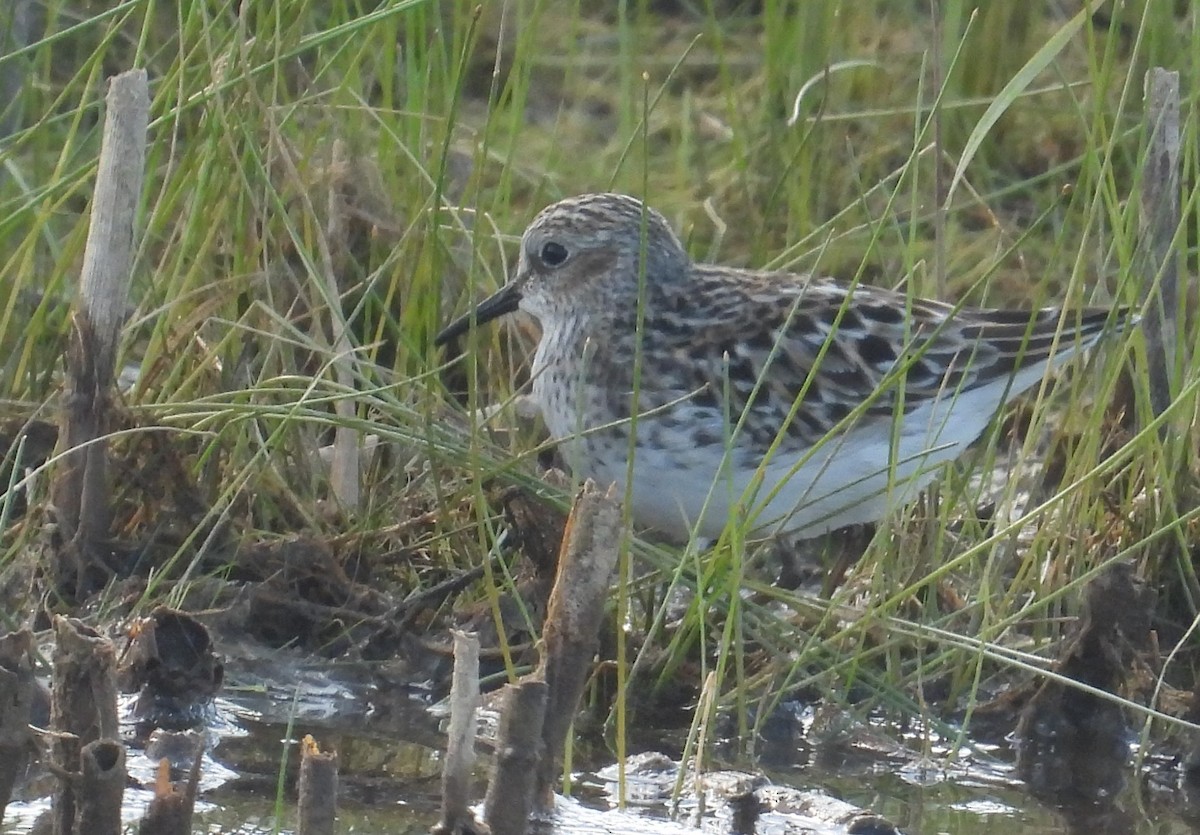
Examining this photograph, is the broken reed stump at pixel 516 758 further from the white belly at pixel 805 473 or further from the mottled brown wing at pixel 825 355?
the mottled brown wing at pixel 825 355

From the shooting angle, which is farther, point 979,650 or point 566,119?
point 566,119

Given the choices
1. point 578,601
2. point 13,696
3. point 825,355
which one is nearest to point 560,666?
point 578,601

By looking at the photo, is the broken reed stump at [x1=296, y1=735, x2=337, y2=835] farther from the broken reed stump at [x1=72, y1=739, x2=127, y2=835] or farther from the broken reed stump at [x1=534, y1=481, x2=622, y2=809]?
the broken reed stump at [x1=534, y1=481, x2=622, y2=809]

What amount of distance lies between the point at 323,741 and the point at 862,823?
1.11 metres

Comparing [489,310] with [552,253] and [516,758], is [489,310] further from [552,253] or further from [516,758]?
[516,758]

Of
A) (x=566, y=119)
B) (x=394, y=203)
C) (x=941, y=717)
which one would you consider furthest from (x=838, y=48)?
(x=941, y=717)

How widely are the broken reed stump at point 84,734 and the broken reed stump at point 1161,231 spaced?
7.83 feet

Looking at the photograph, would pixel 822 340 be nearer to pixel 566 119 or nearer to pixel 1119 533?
pixel 1119 533

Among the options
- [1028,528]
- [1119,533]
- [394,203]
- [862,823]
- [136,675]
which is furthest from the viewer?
[394,203]

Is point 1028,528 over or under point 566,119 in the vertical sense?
under

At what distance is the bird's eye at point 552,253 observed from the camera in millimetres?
5145

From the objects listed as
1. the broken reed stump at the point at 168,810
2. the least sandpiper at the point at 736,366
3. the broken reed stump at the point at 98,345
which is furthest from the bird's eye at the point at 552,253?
the broken reed stump at the point at 168,810

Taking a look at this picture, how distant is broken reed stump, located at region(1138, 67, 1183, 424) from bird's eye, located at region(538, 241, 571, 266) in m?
1.41

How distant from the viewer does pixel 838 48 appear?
22.9 ft
